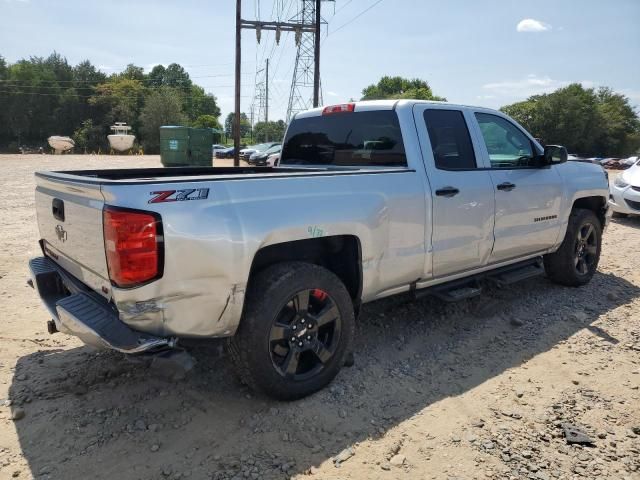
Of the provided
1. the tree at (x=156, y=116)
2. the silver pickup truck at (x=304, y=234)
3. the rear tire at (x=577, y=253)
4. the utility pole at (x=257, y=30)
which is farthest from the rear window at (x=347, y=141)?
the tree at (x=156, y=116)

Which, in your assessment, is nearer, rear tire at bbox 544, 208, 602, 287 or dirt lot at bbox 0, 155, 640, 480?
dirt lot at bbox 0, 155, 640, 480

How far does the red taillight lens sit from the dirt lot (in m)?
0.70

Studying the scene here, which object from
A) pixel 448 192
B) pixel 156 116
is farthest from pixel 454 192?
pixel 156 116

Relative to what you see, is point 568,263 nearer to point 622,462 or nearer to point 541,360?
point 541,360

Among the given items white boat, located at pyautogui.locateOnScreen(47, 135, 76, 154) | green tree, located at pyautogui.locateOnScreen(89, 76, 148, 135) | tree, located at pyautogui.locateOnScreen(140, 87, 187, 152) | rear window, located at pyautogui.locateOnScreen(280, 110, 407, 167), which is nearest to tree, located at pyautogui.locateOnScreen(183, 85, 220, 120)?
green tree, located at pyautogui.locateOnScreen(89, 76, 148, 135)

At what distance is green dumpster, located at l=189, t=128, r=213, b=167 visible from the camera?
20359mm

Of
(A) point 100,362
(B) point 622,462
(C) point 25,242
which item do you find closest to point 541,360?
(B) point 622,462

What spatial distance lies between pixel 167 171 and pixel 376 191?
199 centimetres

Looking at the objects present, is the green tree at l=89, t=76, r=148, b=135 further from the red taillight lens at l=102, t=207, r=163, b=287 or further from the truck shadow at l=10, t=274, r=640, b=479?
the red taillight lens at l=102, t=207, r=163, b=287

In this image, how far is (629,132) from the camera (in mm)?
64500

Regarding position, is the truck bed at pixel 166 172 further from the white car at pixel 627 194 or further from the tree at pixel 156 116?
the tree at pixel 156 116

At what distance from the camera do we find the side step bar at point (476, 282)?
388cm

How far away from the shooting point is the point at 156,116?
196 ft

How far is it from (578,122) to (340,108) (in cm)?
6504
